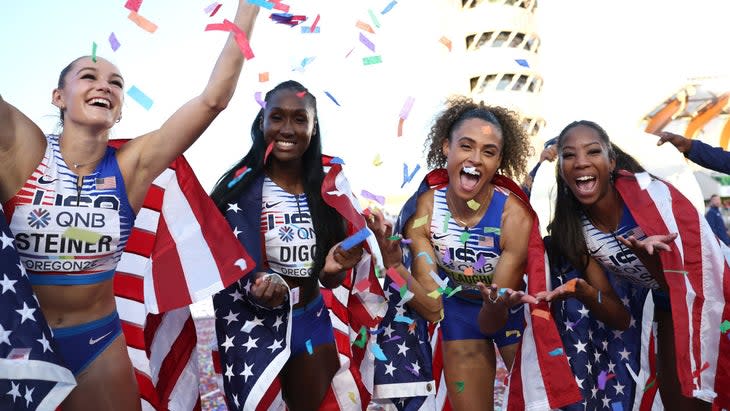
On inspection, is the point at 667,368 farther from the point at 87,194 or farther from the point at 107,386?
the point at 87,194

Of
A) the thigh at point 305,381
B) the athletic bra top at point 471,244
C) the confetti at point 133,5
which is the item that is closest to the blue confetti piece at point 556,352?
the athletic bra top at point 471,244

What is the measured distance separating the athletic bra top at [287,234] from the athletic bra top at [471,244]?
0.87 metres

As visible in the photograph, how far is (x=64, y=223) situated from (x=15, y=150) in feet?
1.11

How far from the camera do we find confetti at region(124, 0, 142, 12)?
316 centimetres

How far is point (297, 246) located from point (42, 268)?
1.22 meters

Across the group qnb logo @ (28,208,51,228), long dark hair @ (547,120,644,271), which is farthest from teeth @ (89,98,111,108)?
long dark hair @ (547,120,644,271)

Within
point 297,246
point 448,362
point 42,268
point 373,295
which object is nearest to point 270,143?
point 297,246

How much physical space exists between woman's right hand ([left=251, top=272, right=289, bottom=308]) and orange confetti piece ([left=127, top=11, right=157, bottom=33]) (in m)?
1.18

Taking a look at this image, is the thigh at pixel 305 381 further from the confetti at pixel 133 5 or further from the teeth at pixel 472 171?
the confetti at pixel 133 5

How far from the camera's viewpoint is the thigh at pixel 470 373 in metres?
4.30

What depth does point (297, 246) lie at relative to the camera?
12.2ft

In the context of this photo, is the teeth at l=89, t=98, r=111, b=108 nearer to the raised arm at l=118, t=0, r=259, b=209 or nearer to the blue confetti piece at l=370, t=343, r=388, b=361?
the raised arm at l=118, t=0, r=259, b=209

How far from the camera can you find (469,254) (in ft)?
13.9

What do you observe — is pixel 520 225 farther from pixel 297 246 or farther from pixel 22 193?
pixel 22 193
